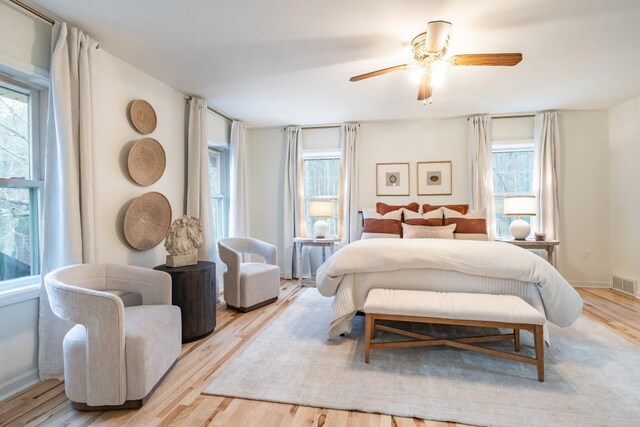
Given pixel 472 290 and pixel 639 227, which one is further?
pixel 639 227

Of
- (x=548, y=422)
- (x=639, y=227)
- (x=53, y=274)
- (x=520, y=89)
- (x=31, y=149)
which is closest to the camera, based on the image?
(x=548, y=422)

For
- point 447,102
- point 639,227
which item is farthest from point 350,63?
point 639,227

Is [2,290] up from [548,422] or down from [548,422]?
up

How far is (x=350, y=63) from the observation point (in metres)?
2.81

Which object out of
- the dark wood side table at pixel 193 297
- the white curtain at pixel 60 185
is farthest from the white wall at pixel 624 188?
the white curtain at pixel 60 185

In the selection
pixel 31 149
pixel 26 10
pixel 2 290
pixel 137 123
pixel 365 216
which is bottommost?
pixel 2 290

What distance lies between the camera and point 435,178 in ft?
15.6

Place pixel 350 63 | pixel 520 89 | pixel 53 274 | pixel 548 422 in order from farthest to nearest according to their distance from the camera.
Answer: pixel 520 89 < pixel 350 63 < pixel 53 274 < pixel 548 422

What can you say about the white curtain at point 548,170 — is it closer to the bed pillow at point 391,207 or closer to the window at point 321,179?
the bed pillow at point 391,207

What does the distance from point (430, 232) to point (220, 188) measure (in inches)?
123

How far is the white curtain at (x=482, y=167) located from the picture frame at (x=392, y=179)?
0.97 meters

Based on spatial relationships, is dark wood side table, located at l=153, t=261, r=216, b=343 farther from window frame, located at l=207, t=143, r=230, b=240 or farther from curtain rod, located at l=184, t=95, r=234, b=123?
curtain rod, located at l=184, t=95, r=234, b=123

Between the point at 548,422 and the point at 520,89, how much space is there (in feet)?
11.0

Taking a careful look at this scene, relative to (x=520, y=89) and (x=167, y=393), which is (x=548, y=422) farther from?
(x=520, y=89)
